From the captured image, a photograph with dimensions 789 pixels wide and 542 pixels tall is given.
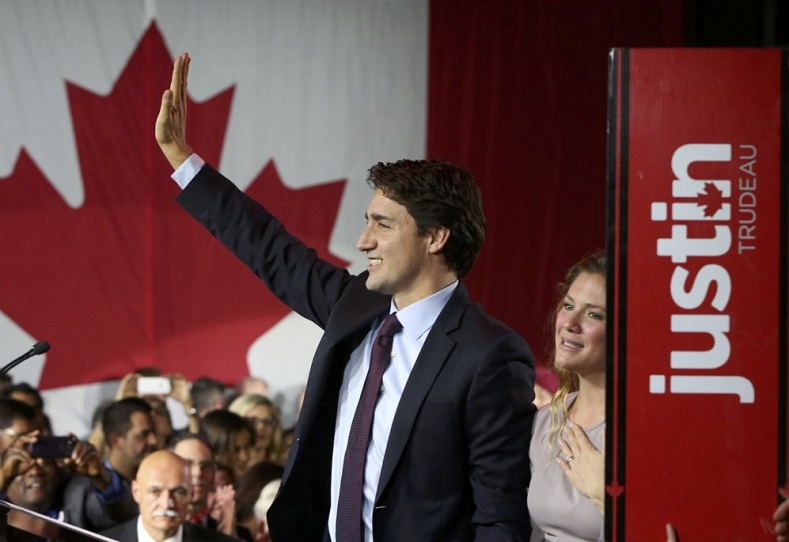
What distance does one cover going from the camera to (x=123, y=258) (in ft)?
21.6

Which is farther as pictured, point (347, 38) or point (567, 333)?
point (347, 38)

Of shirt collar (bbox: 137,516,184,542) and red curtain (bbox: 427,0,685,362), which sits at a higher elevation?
red curtain (bbox: 427,0,685,362)

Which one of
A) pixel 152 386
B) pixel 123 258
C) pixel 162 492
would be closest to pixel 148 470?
pixel 162 492

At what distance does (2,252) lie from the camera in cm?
646

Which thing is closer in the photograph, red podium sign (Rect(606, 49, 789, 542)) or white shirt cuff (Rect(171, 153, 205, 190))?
red podium sign (Rect(606, 49, 789, 542))

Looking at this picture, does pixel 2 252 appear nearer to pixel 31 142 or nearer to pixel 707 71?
pixel 31 142

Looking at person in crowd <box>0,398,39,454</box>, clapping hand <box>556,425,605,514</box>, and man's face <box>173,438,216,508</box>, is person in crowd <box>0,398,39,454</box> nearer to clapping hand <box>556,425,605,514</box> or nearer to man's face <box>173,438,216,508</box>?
man's face <box>173,438,216,508</box>

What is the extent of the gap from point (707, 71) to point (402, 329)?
3.26 ft

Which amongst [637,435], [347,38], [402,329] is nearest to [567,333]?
[402,329]

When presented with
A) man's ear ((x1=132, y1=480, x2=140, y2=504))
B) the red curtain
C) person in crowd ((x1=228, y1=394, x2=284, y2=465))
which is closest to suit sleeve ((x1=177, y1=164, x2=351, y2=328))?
man's ear ((x1=132, y1=480, x2=140, y2=504))

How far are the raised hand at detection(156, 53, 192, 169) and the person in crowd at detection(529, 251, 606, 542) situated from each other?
759mm

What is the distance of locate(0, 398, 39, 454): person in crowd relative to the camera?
4.02 m

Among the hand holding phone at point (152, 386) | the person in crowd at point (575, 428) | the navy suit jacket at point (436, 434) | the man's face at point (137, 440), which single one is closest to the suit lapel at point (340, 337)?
the navy suit jacket at point (436, 434)

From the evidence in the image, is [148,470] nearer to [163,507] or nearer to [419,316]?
[163,507]
